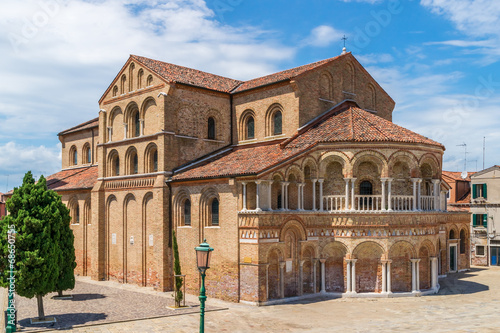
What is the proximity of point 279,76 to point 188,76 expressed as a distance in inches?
235

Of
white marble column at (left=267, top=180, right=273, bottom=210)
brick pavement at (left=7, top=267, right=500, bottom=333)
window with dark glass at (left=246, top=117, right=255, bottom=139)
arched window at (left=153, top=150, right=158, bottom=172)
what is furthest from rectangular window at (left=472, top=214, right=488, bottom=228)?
arched window at (left=153, top=150, right=158, bottom=172)

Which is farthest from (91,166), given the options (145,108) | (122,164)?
(145,108)

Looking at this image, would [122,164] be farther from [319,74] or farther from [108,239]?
[319,74]

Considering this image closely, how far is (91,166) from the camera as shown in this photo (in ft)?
140

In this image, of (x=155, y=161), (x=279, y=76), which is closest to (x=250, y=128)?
(x=279, y=76)

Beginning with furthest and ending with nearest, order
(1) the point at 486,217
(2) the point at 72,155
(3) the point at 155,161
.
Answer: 1. (2) the point at 72,155
2. (1) the point at 486,217
3. (3) the point at 155,161

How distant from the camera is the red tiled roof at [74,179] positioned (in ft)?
123

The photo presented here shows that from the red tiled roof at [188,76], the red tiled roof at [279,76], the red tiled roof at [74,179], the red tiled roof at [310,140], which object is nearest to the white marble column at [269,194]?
the red tiled roof at [310,140]

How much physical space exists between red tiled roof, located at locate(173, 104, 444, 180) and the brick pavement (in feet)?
22.7

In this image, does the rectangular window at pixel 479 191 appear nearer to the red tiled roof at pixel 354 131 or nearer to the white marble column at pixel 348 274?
the red tiled roof at pixel 354 131

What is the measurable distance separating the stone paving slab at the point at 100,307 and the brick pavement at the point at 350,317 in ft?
3.56

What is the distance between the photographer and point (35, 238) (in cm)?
2069

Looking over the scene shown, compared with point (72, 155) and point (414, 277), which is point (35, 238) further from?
point (72, 155)

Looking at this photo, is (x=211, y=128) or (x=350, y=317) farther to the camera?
(x=211, y=128)
